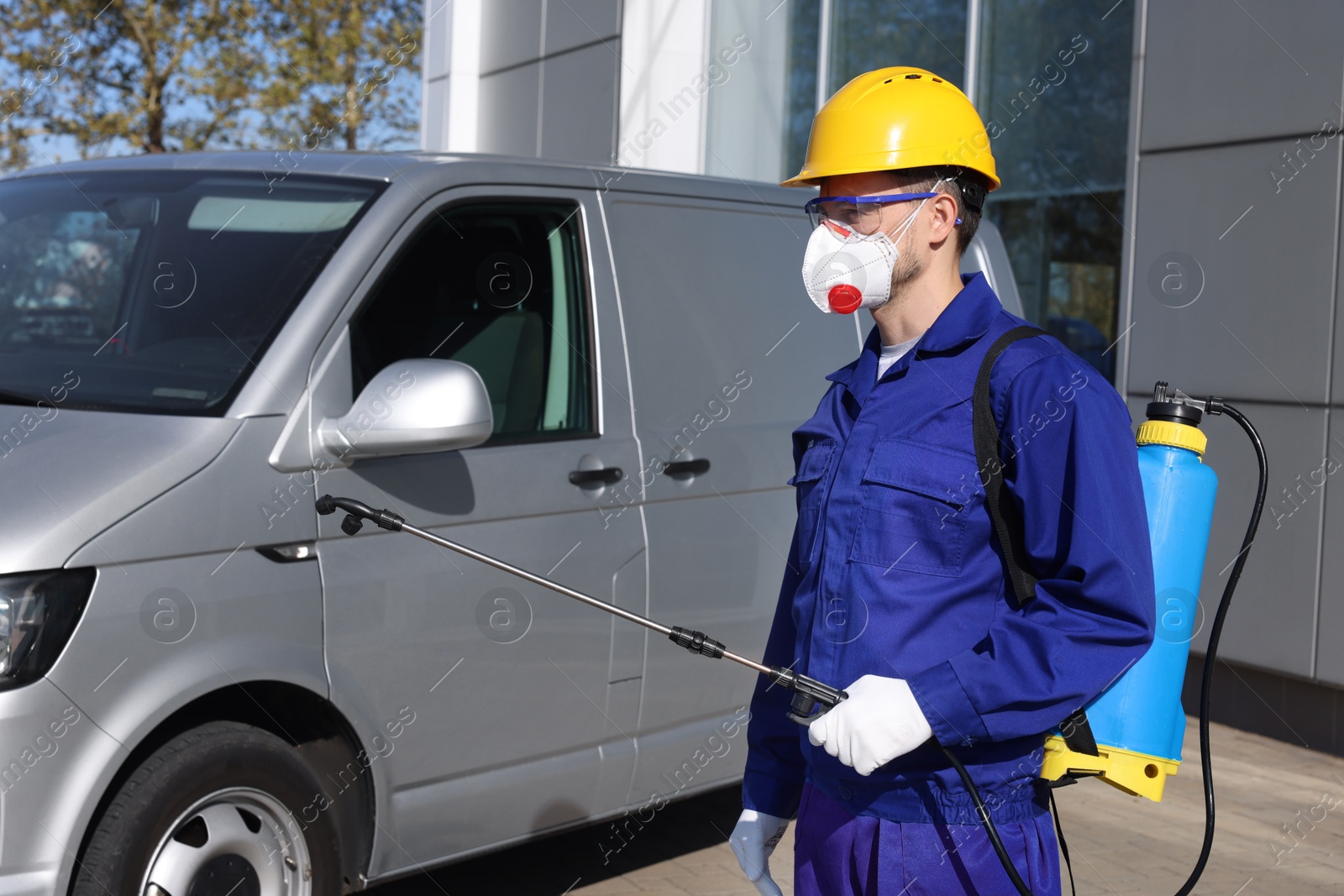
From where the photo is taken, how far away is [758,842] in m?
2.50

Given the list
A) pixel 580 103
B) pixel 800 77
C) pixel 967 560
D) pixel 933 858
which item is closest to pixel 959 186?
pixel 967 560

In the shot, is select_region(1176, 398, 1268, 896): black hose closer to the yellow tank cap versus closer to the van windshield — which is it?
the yellow tank cap

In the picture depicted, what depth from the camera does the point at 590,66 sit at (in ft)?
40.7

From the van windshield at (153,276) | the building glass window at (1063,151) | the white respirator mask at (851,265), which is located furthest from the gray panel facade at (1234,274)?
the white respirator mask at (851,265)

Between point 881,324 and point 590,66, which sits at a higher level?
point 590,66

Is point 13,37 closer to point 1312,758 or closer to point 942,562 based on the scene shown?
point 1312,758

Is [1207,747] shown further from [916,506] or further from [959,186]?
[959,186]

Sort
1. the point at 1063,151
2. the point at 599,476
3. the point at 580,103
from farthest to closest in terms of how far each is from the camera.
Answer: the point at 580,103 < the point at 1063,151 < the point at 599,476

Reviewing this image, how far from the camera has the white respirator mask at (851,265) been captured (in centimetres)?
229

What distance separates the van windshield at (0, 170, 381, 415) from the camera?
3.48 meters

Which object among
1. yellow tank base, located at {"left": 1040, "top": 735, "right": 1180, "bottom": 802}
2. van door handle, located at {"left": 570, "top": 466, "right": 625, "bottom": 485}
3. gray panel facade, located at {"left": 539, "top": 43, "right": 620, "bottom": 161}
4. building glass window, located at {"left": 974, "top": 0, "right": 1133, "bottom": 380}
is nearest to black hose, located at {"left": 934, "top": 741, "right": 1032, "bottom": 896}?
yellow tank base, located at {"left": 1040, "top": 735, "right": 1180, "bottom": 802}

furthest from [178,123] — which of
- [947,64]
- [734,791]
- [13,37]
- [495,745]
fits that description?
[495,745]

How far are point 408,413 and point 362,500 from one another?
0.87 feet

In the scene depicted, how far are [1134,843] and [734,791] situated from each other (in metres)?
1.54
